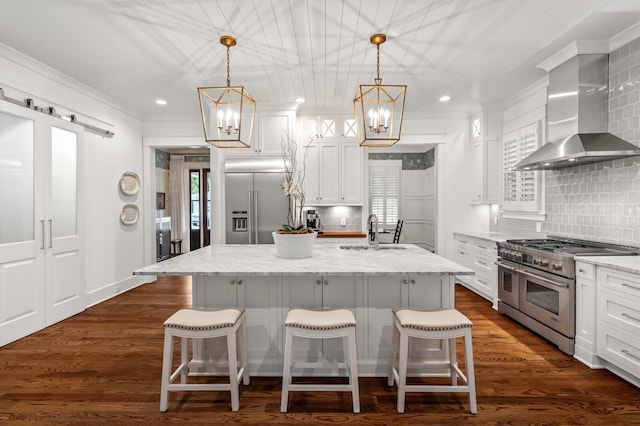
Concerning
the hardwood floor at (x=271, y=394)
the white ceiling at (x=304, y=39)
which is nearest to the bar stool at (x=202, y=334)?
the hardwood floor at (x=271, y=394)

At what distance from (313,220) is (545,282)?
3.26 m

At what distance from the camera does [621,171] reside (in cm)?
305

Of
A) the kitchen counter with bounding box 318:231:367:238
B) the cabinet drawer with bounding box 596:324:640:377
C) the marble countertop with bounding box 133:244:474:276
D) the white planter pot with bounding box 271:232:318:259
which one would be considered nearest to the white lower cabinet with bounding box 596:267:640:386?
the cabinet drawer with bounding box 596:324:640:377

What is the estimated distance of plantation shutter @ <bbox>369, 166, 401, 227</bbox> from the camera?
26.5 feet

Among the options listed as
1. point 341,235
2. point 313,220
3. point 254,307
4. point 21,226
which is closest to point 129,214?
point 21,226

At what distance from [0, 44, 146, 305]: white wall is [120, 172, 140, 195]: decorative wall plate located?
0.08 meters

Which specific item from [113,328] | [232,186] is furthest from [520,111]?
[113,328]

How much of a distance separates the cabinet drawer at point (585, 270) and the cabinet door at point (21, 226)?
5.14m

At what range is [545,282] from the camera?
10.3 feet

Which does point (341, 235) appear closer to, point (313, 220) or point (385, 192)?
Answer: point (313, 220)

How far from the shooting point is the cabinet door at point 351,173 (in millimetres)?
5359

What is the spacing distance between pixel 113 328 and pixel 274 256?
225cm

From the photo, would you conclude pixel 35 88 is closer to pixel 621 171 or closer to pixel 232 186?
pixel 232 186

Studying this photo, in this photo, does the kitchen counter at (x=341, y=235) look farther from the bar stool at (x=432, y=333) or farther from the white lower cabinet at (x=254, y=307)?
the bar stool at (x=432, y=333)
